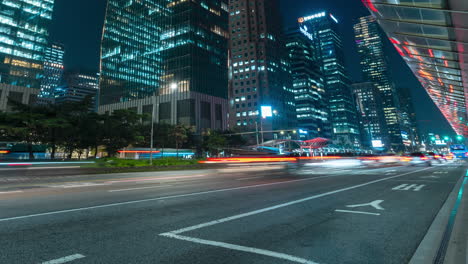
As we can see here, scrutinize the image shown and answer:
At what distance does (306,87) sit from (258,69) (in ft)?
168

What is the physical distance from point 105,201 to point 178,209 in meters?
3.15

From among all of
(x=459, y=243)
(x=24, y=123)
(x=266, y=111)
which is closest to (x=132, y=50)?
(x=266, y=111)

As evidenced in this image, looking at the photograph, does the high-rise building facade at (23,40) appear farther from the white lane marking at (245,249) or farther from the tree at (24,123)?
the white lane marking at (245,249)

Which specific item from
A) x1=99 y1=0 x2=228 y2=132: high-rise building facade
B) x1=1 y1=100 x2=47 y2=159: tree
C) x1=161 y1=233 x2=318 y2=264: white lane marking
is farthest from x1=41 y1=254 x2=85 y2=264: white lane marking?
x1=99 y1=0 x2=228 y2=132: high-rise building facade

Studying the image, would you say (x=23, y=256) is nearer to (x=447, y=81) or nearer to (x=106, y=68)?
(x=447, y=81)

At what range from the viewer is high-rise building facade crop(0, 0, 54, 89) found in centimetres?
8350

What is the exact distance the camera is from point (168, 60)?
102 metres

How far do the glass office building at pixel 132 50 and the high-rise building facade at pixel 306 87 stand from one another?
8764 centimetres

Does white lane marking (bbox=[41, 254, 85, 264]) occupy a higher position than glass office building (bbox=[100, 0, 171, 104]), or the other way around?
glass office building (bbox=[100, 0, 171, 104])

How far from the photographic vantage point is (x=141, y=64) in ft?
354

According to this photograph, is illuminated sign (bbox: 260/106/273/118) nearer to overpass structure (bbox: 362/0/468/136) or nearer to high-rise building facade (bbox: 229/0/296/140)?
high-rise building facade (bbox: 229/0/296/140)

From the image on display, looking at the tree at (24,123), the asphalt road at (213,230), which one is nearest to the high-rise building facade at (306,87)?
the tree at (24,123)

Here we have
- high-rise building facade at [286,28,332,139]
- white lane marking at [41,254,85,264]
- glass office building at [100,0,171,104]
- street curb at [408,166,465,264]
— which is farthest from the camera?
high-rise building facade at [286,28,332,139]

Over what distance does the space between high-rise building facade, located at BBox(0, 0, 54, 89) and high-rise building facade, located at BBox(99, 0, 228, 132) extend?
85.1 feet
